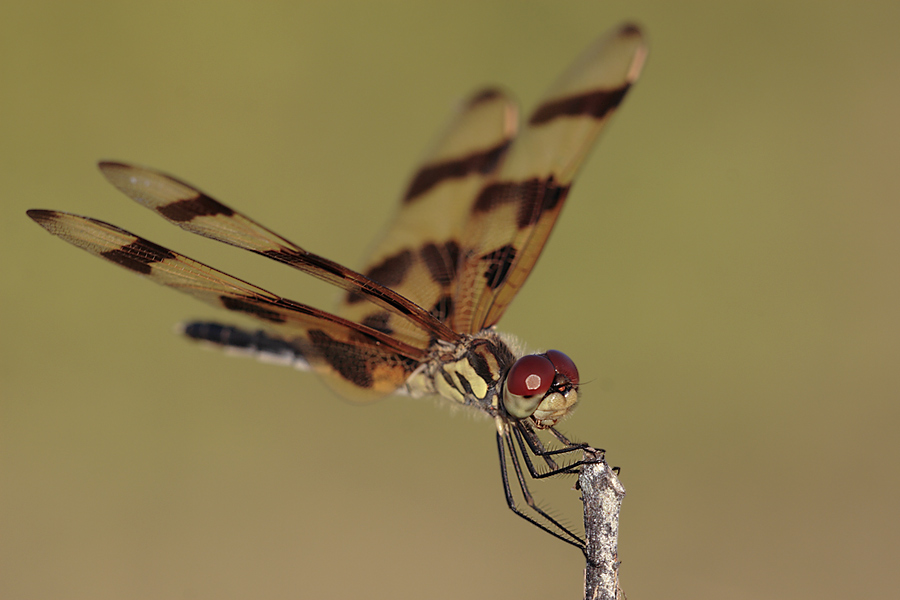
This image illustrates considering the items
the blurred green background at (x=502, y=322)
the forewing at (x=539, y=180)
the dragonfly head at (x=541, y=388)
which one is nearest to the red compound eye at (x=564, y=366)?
the dragonfly head at (x=541, y=388)

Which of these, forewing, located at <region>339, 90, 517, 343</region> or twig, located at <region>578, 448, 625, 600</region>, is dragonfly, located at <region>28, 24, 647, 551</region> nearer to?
forewing, located at <region>339, 90, 517, 343</region>

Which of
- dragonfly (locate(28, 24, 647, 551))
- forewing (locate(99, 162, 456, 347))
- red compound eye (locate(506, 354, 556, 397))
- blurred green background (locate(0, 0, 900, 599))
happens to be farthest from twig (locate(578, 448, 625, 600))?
blurred green background (locate(0, 0, 900, 599))

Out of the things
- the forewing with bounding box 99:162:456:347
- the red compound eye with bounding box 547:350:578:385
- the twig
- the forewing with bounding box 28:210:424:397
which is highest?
the red compound eye with bounding box 547:350:578:385

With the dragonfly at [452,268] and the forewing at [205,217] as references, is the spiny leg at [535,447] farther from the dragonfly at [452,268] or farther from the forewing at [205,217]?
the forewing at [205,217]

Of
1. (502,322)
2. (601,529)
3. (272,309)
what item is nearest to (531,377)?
(601,529)

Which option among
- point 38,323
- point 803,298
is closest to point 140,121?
point 38,323

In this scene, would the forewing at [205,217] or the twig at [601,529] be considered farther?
the forewing at [205,217]
